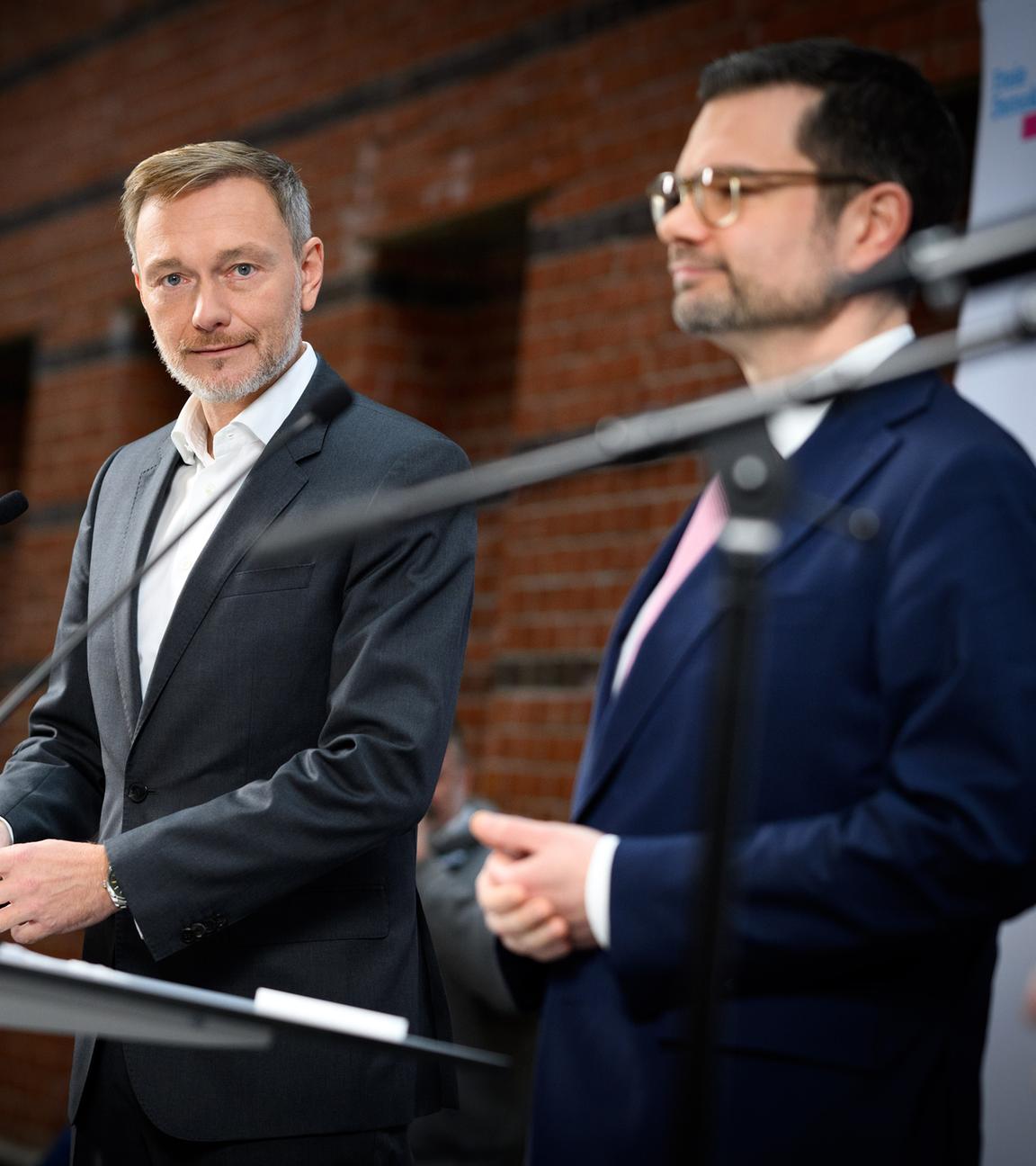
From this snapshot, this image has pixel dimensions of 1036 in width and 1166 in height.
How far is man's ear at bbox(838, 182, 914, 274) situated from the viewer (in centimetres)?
160

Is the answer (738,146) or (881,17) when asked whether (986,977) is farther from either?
(881,17)

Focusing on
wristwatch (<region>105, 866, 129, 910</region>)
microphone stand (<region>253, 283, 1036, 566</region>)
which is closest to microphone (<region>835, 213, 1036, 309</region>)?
microphone stand (<region>253, 283, 1036, 566</region>)

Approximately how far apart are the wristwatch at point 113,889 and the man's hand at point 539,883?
44 cm

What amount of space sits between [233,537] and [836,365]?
0.71 metres

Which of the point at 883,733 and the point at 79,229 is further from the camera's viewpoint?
the point at 79,229

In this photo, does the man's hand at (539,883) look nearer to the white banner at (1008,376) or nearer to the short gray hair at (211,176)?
the short gray hair at (211,176)

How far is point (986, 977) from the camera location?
1.47 metres

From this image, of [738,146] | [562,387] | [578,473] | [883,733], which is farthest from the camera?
[562,387]

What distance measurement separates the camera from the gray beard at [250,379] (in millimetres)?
1946

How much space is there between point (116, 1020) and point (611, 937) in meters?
0.42

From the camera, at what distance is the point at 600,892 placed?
1413mm

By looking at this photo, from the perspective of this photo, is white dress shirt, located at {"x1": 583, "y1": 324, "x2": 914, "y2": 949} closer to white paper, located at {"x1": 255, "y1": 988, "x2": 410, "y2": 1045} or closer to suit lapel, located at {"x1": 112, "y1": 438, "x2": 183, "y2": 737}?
white paper, located at {"x1": 255, "y1": 988, "x2": 410, "y2": 1045}

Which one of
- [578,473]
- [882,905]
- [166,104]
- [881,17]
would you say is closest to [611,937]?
[882,905]

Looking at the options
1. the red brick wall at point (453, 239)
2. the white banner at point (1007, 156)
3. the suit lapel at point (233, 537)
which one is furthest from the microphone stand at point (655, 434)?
the red brick wall at point (453, 239)
